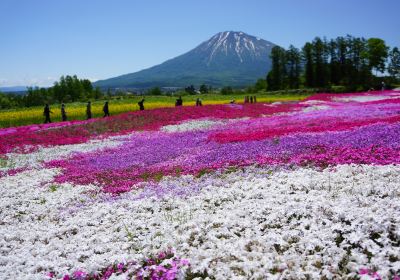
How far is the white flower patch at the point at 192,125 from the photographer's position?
3713cm

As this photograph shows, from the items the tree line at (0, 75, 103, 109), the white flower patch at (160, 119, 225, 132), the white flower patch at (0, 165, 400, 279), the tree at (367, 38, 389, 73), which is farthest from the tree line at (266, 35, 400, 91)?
the white flower patch at (0, 165, 400, 279)

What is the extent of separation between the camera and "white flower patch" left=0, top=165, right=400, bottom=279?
799cm

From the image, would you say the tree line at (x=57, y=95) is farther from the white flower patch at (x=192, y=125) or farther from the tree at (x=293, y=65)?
the white flower patch at (x=192, y=125)

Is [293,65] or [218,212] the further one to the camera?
[293,65]

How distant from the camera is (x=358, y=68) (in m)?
143

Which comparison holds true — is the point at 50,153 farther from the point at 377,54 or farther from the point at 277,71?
the point at 377,54

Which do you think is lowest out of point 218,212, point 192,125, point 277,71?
point 218,212

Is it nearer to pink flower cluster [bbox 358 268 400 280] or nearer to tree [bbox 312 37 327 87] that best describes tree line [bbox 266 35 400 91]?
tree [bbox 312 37 327 87]

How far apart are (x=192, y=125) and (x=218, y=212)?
91.2 ft

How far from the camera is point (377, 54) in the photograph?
464 feet

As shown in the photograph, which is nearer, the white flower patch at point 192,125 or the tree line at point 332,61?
the white flower patch at point 192,125

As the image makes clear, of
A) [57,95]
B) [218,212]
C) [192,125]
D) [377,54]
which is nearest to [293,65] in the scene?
[377,54]

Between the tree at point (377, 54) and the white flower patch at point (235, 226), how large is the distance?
469 ft

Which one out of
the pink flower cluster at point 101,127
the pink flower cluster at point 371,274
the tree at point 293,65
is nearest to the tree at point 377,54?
the tree at point 293,65
